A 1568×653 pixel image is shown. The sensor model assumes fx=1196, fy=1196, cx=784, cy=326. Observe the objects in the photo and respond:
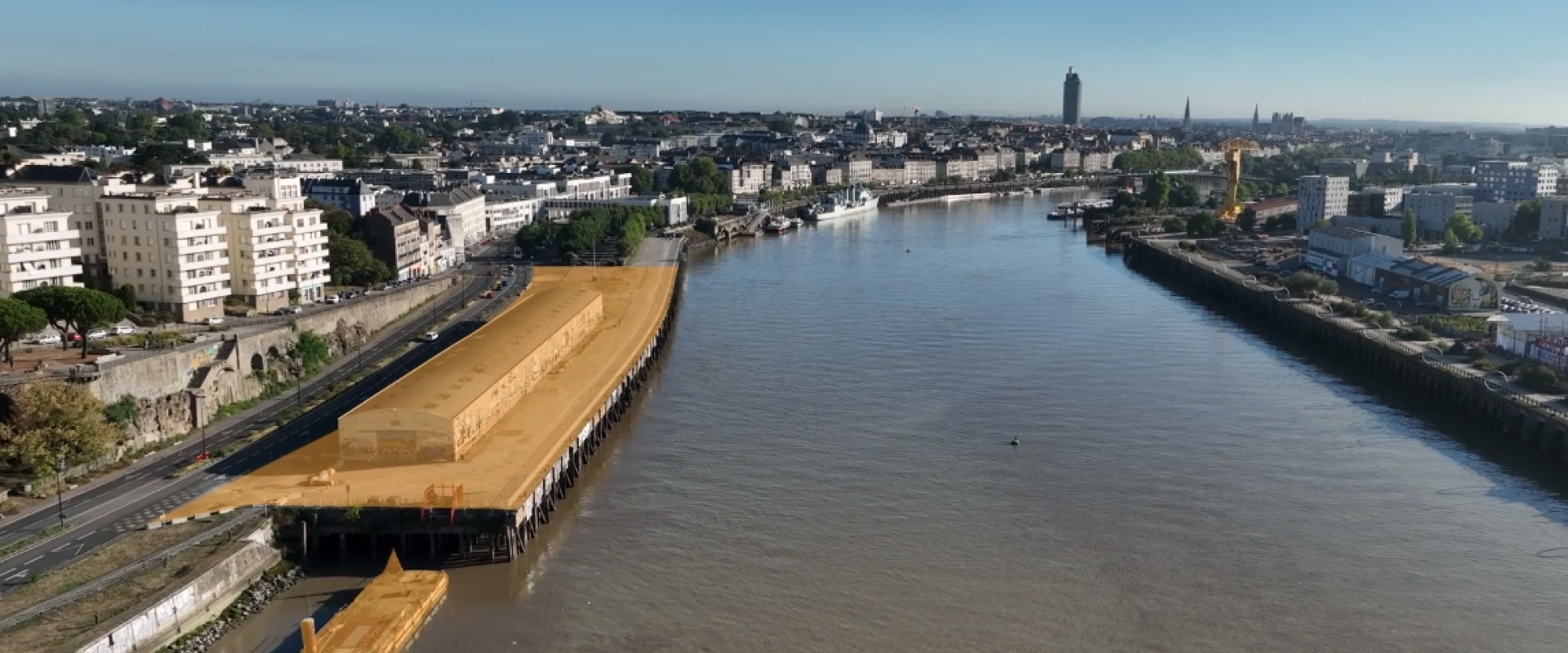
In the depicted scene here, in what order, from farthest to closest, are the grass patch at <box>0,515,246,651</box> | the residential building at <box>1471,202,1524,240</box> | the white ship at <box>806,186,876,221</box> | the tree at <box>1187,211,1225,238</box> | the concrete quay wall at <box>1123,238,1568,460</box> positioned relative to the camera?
the white ship at <box>806,186,876,221</box>
the tree at <box>1187,211,1225,238</box>
the residential building at <box>1471,202,1524,240</box>
the concrete quay wall at <box>1123,238,1568,460</box>
the grass patch at <box>0,515,246,651</box>

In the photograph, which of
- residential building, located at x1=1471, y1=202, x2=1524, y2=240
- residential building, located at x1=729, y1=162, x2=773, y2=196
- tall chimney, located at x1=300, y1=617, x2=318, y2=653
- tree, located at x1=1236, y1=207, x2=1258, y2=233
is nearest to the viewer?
tall chimney, located at x1=300, y1=617, x2=318, y2=653

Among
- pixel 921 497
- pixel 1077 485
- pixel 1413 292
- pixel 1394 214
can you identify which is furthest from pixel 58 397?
pixel 1394 214

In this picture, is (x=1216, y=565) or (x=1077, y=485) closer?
(x=1216, y=565)

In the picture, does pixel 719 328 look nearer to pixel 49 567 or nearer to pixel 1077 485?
pixel 1077 485

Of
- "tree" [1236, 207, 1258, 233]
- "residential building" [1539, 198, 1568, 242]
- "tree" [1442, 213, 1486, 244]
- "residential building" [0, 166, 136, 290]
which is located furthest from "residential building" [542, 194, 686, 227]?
"residential building" [1539, 198, 1568, 242]

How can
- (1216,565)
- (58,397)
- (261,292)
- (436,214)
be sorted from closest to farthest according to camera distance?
(1216,565)
(58,397)
(261,292)
(436,214)

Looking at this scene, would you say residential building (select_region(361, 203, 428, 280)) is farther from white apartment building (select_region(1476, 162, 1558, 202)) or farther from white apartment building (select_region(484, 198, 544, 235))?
white apartment building (select_region(1476, 162, 1558, 202))
